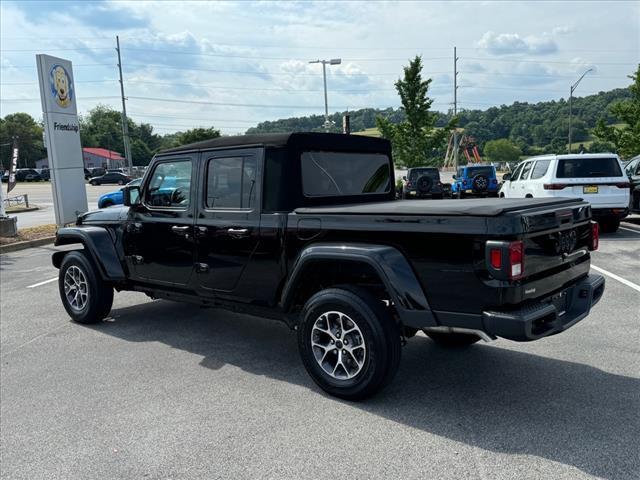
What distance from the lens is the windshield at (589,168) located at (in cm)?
1154

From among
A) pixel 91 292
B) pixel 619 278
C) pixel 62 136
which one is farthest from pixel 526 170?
pixel 62 136

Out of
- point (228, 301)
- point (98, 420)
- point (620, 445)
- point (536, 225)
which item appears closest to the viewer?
point (620, 445)

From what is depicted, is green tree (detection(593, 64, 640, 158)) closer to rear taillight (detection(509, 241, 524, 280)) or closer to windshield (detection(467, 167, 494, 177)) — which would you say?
windshield (detection(467, 167, 494, 177))

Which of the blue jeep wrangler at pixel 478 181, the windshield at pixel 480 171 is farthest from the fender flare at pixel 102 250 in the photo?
the windshield at pixel 480 171

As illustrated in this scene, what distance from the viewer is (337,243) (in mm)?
3775

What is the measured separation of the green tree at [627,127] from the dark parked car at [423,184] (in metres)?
6.85

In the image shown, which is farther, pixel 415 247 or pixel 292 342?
pixel 292 342

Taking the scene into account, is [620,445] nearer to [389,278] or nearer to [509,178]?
[389,278]

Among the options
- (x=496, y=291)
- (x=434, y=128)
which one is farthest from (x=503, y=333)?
(x=434, y=128)

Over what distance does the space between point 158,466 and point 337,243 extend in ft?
5.89

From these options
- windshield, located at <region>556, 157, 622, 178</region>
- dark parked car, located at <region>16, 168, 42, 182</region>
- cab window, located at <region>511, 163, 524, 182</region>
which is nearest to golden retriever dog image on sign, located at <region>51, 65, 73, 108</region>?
cab window, located at <region>511, 163, 524, 182</region>

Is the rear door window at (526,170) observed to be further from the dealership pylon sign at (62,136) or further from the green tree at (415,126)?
the green tree at (415,126)

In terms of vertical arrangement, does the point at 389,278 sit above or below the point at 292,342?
above

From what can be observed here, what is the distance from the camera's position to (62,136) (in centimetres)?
1575
